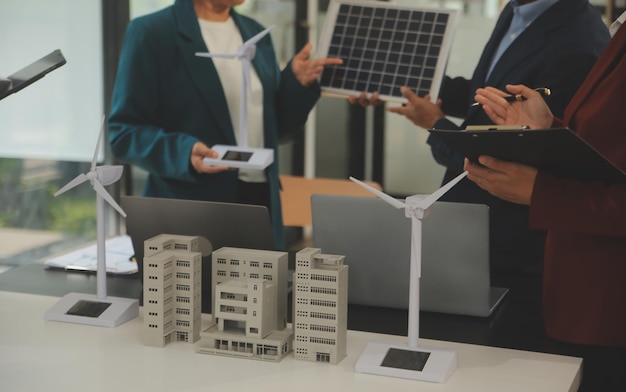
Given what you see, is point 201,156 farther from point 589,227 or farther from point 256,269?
point 589,227

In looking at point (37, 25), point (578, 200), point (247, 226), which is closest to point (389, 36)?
point (247, 226)

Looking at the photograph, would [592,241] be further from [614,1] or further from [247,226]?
[614,1]

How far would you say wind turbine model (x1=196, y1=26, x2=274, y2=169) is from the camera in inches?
116

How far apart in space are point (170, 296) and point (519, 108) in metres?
0.98

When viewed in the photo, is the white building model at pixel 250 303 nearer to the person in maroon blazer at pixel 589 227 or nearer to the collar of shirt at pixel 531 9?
the person in maroon blazer at pixel 589 227

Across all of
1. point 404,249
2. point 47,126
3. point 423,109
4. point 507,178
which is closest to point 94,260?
point 404,249

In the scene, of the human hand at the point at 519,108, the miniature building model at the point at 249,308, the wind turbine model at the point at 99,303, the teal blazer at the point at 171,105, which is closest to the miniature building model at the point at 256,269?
the miniature building model at the point at 249,308

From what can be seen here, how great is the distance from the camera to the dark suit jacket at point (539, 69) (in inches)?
99.0

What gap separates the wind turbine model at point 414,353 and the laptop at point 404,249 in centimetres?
20

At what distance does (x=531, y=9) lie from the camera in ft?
8.79

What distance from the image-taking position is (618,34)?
6.47 feet

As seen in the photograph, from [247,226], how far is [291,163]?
3.96 meters

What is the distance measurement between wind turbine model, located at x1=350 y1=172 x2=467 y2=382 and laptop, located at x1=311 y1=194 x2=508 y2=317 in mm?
199

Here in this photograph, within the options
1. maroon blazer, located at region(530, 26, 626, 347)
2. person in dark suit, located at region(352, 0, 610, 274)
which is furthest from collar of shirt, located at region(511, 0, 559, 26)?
maroon blazer, located at region(530, 26, 626, 347)
